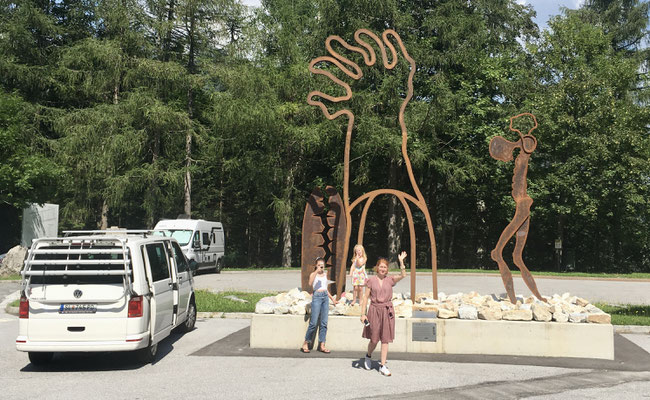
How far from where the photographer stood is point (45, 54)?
3441 centimetres

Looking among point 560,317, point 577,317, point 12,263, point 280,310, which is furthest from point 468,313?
point 12,263

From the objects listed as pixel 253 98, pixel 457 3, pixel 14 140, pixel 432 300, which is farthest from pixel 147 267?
pixel 457 3

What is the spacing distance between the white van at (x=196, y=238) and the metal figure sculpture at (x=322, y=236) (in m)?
12.2

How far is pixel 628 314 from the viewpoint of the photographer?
1387 cm

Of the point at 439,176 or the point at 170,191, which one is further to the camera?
the point at 439,176

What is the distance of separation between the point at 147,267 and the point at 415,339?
171 inches

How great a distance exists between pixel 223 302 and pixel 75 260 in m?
7.03

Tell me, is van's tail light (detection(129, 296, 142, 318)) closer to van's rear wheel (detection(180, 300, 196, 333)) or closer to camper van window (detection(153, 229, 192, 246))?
van's rear wheel (detection(180, 300, 196, 333))

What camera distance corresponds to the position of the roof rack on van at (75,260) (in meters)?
8.17

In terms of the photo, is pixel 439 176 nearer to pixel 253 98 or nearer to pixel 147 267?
pixel 253 98

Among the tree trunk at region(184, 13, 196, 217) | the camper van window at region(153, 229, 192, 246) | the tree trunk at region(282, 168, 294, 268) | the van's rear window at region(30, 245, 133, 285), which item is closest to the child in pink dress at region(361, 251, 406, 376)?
the van's rear window at region(30, 245, 133, 285)

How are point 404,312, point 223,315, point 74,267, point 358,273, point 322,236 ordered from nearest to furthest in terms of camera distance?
point 74,267
point 404,312
point 358,273
point 322,236
point 223,315

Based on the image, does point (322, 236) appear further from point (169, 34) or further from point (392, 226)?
point (169, 34)

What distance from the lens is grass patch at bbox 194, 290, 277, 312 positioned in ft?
45.9
